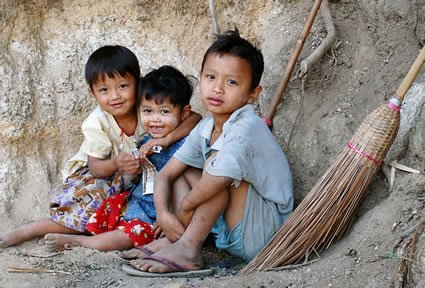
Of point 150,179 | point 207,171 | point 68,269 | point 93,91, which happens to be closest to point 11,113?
point 93,91

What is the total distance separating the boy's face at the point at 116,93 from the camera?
3.42 meters

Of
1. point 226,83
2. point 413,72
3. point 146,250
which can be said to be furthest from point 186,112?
point 413,72

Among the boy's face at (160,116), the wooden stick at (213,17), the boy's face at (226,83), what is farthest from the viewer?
the wooden stick at (213,17)

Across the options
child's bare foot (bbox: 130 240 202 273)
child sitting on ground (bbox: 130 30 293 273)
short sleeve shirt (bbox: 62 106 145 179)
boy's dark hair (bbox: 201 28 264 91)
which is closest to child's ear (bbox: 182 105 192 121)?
short sleeve shirt (bbox: 62 106 145 179)

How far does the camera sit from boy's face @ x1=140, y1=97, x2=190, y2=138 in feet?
11.0

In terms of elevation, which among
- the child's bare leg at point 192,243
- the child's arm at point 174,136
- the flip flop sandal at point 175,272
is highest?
the child's arm at point 174,136

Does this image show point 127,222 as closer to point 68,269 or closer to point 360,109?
point 68,269

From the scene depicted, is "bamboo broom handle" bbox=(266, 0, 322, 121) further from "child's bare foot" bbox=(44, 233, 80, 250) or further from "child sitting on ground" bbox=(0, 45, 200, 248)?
"child's bare foot" bbox=(44, 233, 80, 250)

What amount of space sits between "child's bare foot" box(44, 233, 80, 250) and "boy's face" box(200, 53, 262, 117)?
875 millimetres

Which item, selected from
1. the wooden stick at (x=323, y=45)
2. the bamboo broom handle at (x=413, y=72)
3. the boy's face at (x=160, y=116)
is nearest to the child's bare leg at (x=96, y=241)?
the boy's face at (x=160, y=116)

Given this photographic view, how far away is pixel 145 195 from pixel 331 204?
0.97 metres

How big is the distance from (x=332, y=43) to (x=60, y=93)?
152 centimetres

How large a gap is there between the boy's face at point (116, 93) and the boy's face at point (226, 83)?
1.81 feet

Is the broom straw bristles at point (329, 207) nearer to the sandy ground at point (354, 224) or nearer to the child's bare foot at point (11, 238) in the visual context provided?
the sandy ground at point (354, 224)
